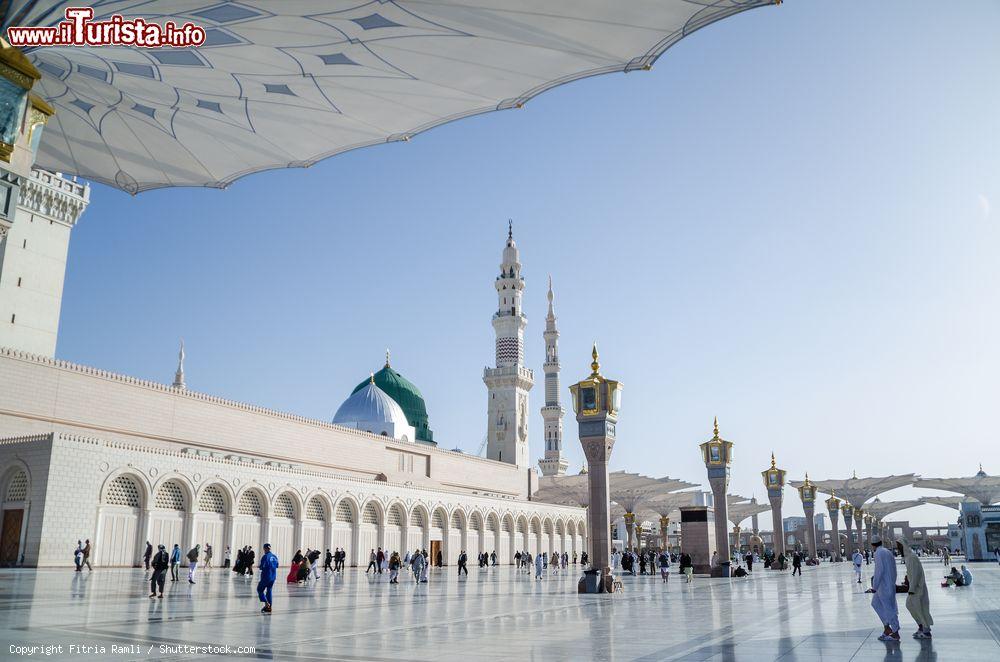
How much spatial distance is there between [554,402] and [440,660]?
60.3 meters

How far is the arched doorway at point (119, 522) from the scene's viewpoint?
24.3 metres

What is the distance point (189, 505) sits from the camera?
89.9ft

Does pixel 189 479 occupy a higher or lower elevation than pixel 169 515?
higher

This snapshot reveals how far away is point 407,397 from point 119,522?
35.7m

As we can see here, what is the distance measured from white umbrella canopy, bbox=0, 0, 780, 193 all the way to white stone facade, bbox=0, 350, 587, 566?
12716 mm

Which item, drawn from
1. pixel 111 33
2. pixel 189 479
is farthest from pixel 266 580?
pixel 189 479

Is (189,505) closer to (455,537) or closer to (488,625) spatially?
(455,537)

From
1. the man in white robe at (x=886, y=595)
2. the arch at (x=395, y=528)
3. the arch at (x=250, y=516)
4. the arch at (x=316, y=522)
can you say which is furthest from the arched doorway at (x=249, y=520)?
the man in white robe at (x=886, y=595)

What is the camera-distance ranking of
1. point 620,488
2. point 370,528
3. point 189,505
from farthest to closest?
point 620,488 → point 370,528 → point 189,505

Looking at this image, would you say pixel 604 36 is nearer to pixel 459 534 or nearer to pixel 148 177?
pixel 148 177

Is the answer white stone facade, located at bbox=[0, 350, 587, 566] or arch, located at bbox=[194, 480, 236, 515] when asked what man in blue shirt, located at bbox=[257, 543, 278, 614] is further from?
arch, located at bbox=[194, 480, 236, 515]

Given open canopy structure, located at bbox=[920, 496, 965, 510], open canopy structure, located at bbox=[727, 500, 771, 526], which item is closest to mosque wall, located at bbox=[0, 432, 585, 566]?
open canopy structure, located at bbox=[727, 500, 771, 526]

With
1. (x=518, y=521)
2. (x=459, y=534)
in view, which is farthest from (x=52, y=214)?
(x=518, y=521)

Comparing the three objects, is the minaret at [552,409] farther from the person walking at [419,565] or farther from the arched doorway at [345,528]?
the person walking at [419,565]
